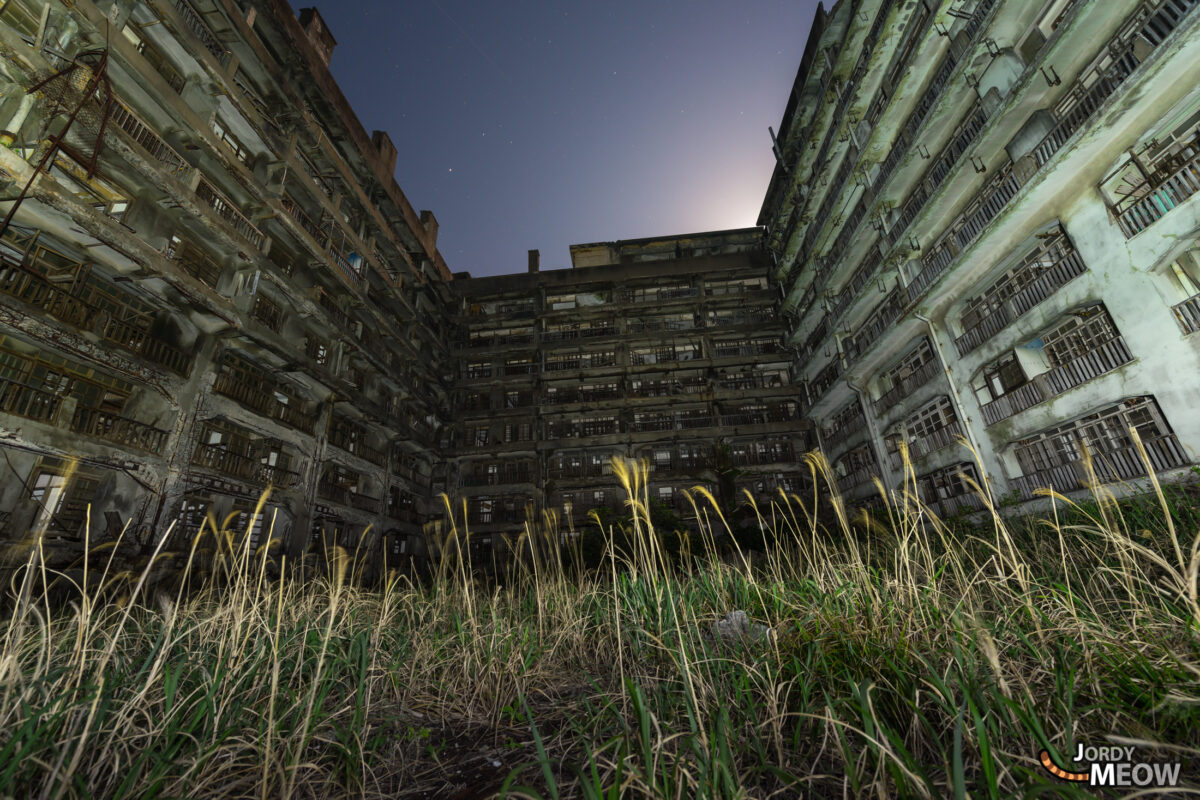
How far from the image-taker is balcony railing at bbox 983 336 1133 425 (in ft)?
40.4

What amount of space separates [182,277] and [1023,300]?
25.7 m

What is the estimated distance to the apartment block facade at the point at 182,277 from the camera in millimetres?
11039

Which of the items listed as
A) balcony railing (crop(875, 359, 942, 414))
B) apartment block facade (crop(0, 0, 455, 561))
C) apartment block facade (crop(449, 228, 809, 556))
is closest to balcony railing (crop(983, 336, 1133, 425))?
balcony railing (crop(875, 359, 942, 414))

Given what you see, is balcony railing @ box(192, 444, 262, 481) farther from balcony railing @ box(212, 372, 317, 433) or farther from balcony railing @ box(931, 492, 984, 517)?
balcony railing @ box(931, 492, 984, 517)

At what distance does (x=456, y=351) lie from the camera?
107ft

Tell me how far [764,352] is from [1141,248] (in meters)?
20.3

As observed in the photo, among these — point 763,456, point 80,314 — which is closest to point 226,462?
point 80,314

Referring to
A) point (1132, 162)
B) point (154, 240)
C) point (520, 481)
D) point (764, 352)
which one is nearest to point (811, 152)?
point (764, 352)

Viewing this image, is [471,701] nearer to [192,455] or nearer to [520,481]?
[192,455]

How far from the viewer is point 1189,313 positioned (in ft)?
34.3

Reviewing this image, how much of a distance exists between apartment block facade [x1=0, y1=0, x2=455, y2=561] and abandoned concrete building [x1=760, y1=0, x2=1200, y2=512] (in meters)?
18.9

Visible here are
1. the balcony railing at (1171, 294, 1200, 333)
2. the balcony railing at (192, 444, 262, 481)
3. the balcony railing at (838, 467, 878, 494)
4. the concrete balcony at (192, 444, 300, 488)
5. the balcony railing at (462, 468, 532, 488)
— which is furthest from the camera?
the balcony railing at (462, 468, 532, 488)

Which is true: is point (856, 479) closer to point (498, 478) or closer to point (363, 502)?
point (498, 478)

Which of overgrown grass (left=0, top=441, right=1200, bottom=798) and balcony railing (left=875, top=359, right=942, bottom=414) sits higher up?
balcony railing (left=875, top=359, right=942, bottom=414)
